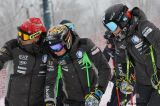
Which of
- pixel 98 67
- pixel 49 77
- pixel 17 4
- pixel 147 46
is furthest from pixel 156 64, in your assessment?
pixel 17 4

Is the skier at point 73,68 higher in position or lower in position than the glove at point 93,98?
higher

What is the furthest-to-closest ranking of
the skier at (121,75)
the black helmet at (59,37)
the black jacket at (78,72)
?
the skier at (121,75) < the black jacket at (78,72) < the black helmet at (59,37)

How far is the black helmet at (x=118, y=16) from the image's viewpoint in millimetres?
7219

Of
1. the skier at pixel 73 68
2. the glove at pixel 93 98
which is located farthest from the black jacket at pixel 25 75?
the glove at pixel 93 98

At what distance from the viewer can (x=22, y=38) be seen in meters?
7.23

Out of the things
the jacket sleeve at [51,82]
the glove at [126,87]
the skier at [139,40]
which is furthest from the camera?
the glove at [126,87]

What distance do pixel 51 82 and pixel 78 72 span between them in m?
0.42

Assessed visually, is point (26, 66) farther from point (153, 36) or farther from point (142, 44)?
point (153, 36)

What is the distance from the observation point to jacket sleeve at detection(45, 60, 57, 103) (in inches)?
274

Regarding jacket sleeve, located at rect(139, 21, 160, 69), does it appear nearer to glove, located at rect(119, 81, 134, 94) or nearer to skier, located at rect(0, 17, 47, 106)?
glove, located at rect(119, 81, 134, 94)

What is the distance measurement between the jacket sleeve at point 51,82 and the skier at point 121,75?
1.24 m

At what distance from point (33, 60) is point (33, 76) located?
23 centimetres

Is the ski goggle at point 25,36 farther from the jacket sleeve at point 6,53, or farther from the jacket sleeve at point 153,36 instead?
the jacket sleeve at point 153,36

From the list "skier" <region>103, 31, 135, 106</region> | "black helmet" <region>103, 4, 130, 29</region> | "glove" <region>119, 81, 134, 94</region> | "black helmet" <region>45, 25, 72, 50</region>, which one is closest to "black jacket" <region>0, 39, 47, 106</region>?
"black helmet" <region>45, 25, 72, 50</region>
